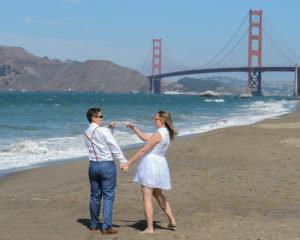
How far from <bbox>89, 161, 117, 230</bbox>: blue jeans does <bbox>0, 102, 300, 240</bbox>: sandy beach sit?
0.16m

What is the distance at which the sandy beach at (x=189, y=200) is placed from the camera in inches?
166

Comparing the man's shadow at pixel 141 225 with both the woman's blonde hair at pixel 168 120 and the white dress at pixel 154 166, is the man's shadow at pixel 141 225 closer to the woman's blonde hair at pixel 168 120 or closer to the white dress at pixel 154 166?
the white dress at pixel 154 166

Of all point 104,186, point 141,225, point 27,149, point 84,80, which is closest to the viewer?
point 104,186

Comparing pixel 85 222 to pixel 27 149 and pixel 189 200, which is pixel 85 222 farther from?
pixel 27 149

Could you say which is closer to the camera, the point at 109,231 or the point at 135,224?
the point at 109,231

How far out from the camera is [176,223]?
4.51 meters

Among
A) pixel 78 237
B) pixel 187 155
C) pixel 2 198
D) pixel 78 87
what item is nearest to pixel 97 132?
pixel 78 237

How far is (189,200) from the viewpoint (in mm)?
5562

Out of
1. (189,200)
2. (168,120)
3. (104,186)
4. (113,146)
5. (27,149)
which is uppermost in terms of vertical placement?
(168,120)

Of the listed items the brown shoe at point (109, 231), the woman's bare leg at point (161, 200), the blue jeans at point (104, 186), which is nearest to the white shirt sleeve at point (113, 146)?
the blue jeans at point (104, 186)

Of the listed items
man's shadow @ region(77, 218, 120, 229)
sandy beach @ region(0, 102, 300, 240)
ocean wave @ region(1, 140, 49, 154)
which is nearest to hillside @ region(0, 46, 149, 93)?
ocean wave @ region(1, 140, 49, 154)

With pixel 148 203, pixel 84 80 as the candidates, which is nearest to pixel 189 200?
pixel 148 203

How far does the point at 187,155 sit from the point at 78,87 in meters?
174

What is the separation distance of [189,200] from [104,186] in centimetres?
166
